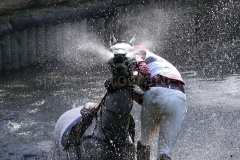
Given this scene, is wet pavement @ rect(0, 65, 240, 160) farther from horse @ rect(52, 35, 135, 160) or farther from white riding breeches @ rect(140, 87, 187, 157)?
horse @ rect(52, 35, 135, 160)

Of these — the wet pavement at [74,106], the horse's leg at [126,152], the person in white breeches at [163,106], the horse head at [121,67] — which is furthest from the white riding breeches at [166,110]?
the wet pavement at [74,106]

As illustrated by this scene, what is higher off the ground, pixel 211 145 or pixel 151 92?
pixel 151 92

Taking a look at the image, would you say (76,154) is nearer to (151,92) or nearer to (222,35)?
(151,92)

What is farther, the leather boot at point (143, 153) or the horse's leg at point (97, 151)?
the leather boot at point (143, 153)

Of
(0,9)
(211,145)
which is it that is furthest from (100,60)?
(211,145)

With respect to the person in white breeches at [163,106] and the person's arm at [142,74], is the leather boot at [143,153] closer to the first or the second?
the person in white breeches at [163,106]

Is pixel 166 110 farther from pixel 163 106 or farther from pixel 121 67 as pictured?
pixel 121 67

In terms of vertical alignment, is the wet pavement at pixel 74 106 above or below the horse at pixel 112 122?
below

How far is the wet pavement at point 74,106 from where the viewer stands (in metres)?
6.74

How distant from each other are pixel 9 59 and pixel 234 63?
5.76 metres

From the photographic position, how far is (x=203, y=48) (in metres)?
Result: 13.9

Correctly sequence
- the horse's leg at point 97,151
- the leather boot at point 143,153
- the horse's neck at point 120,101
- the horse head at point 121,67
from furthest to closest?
the leather boot at point 143,153 < the horse's leg at point 97,151 < the horse's neck at point 120,101 < the horse head at point 121,67

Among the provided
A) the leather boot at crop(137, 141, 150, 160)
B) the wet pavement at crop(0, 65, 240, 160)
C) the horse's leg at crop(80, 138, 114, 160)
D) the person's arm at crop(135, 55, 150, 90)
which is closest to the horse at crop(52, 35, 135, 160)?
the horse's leg at crop(80, 138, 114, 160)

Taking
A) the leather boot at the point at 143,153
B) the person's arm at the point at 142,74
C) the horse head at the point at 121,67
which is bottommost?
the leather boot at the point at 143,153
